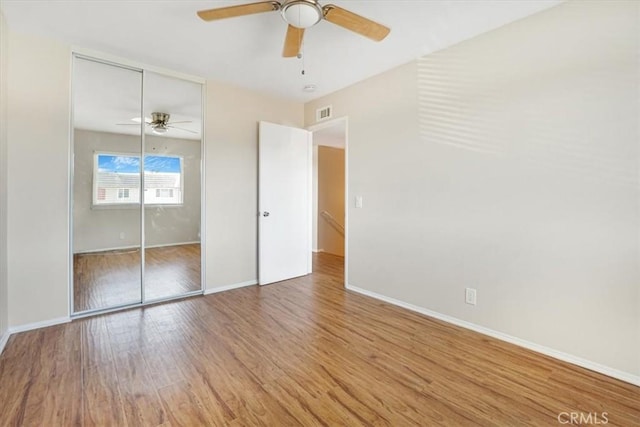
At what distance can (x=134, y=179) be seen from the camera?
3.25m

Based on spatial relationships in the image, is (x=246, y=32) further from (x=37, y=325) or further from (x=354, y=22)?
(x=37, y=325)

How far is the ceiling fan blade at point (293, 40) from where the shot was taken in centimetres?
214

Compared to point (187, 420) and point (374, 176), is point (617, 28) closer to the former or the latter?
point (374, 176)

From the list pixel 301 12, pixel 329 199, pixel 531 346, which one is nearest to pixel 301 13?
pixel 301 12

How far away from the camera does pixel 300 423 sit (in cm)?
157

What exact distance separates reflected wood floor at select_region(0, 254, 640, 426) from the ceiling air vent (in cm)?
266

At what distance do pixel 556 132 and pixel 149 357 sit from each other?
347cm

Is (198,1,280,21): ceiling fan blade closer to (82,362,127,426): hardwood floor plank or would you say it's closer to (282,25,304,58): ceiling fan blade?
(282,25,304,58): ceiling fan blade

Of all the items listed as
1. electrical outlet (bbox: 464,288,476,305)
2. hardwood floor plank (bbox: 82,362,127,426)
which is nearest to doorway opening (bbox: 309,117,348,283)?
electrical outlet (bbox: 464,288,476,305)

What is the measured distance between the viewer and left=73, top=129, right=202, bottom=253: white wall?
2939mm

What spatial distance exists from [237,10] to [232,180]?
2242 millimetres

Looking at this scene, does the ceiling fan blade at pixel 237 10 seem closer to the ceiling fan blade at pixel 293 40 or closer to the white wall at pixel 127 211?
the ceiling fan blade at pixel 293 40

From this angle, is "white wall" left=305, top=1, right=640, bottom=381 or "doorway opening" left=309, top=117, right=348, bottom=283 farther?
"doorway opening" left=309, top=117, right=348, bottom=283

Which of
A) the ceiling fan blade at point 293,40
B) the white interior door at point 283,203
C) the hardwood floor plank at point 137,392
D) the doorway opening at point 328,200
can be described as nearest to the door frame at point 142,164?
the white interior door at point 283,203
